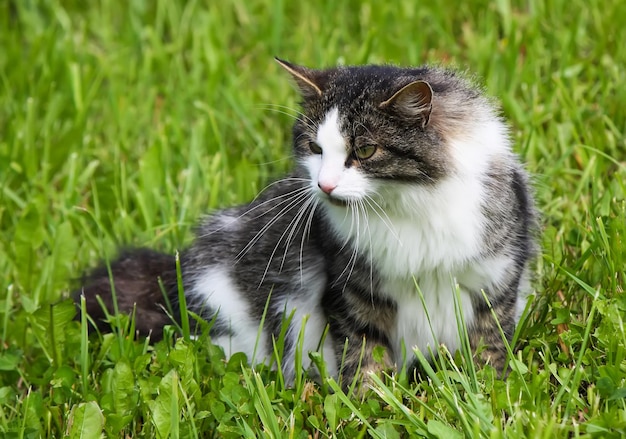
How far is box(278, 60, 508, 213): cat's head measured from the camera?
2707 mm

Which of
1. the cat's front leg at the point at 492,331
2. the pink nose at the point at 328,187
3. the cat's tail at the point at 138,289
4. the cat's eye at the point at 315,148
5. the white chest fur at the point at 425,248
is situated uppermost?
the cat's eye at the point at 315,148

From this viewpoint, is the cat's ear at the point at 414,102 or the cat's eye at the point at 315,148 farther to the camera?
the cat's eye at the point at 315,148

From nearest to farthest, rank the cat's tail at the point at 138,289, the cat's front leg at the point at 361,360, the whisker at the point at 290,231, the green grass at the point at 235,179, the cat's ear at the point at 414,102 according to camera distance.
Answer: the cat's ear at the point at 414,102, the green grass at the point at 235,179, the cat's front leg at the point at 361,360, the whisker at the point at 290,231, the cat's tail at the point at 138,289

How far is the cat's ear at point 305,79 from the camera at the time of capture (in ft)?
9.77

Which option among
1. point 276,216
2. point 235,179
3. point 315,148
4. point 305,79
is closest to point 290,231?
point 276,216

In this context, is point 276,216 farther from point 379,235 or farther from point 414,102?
point 414,102

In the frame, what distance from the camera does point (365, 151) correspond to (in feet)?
9.00

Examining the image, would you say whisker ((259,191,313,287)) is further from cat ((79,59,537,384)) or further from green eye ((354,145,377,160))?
green eye ((354,145,377,160))

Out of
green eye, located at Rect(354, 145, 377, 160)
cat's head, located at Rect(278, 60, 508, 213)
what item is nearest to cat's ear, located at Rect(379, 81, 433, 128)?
cat's head, located at Rect(278, 60, 508, 213)

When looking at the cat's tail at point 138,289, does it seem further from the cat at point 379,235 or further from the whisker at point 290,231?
the whisker at point 290,231

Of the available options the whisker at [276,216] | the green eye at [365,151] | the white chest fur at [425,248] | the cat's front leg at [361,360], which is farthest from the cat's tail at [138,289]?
the green eye at [365,151]

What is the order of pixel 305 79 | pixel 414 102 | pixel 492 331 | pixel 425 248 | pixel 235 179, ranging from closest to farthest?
pixel 414 102, pixel 425 248, pixel 305 79, pixel 492 331, pixel 235 179

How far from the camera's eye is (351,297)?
3.04m

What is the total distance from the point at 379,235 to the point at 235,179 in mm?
1695
